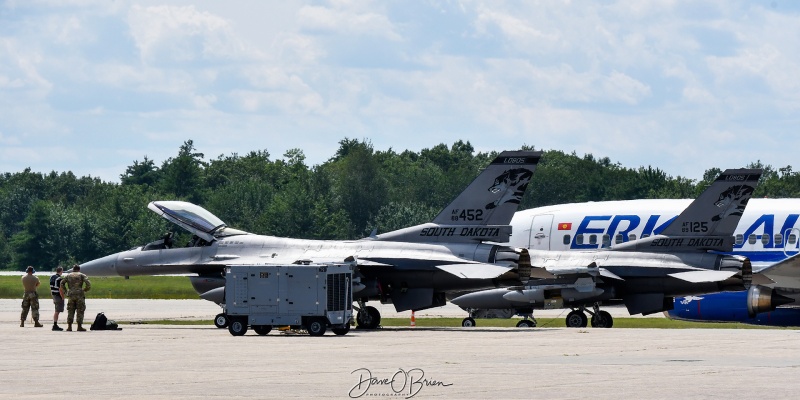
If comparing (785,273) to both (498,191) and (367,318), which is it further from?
(367,318)

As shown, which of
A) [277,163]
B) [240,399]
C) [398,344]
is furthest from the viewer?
[277,163]

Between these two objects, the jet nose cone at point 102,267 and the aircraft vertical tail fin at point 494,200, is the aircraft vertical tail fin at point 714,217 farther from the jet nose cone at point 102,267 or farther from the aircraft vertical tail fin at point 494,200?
the jet nose cone at point 102,267

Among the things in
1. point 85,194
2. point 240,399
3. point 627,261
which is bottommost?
point 240,399

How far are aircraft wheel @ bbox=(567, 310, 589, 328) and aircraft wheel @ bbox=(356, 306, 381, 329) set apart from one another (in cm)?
681

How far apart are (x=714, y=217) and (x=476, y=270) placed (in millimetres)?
8634

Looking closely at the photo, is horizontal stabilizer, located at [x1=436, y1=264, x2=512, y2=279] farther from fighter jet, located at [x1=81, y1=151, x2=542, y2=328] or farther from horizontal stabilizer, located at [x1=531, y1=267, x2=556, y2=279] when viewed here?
horizontal stabilizer, located at [x1=531, y1=267, x2=556, y2=279]

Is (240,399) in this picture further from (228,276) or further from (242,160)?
(242,160)

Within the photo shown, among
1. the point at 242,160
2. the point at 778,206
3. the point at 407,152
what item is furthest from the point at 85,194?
the point at 778,206

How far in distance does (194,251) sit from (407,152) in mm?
124122

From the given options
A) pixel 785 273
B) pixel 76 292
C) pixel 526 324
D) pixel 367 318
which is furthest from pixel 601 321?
pixel 76 292

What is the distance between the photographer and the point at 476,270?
33.9m

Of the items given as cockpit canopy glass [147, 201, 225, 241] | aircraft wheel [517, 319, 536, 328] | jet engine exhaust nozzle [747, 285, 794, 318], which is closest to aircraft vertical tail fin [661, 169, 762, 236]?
jet engine exhaust nozzle [747, 285, 794, 318]

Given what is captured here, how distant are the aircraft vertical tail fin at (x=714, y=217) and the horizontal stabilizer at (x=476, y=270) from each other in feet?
23.2

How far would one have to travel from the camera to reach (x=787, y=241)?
1722 inches
